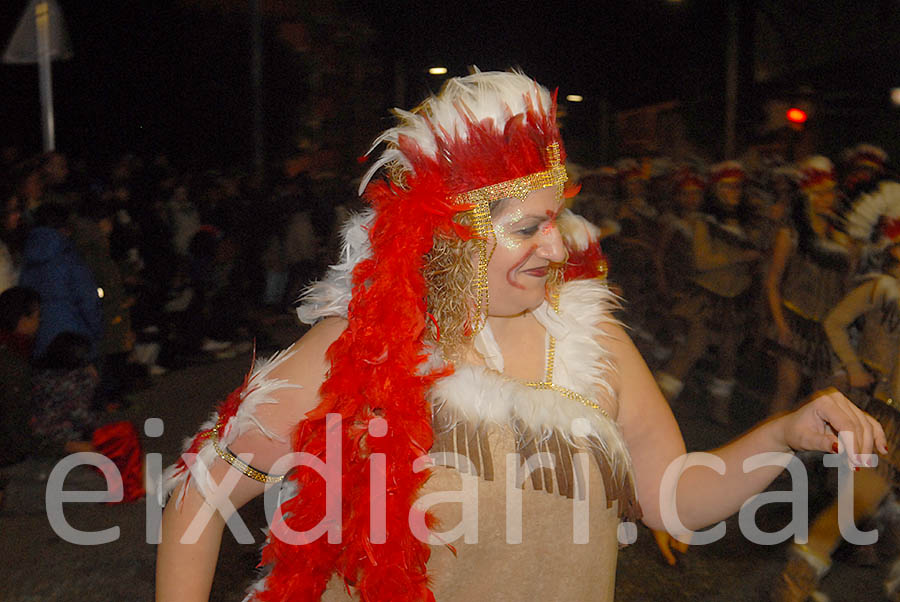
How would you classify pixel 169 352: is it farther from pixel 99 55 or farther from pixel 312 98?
pixel 99 55

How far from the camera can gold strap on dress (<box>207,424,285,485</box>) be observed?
177 centimetres

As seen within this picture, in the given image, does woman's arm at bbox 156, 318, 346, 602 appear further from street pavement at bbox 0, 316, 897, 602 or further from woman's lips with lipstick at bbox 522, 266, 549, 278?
street pavement at bbox 0, 316, 897, 602

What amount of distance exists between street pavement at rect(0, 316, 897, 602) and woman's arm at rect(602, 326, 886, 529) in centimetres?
239

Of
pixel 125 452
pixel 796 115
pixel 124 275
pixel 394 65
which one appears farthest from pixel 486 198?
pixel 394 65

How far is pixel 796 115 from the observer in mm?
8234

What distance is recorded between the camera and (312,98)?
35.6 ft

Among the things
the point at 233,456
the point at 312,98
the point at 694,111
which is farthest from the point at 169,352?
the point at 694,111

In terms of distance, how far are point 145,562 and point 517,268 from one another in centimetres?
344

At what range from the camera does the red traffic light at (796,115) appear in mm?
8094

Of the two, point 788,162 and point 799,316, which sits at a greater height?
point 788,162

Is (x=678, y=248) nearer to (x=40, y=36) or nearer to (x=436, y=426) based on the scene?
(x=40, y=36)

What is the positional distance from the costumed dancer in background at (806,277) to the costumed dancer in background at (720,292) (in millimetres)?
846

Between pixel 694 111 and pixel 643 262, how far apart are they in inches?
265

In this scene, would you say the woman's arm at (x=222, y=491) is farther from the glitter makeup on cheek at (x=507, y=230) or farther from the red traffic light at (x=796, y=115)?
the red traffic light at (x=796, y=115)
